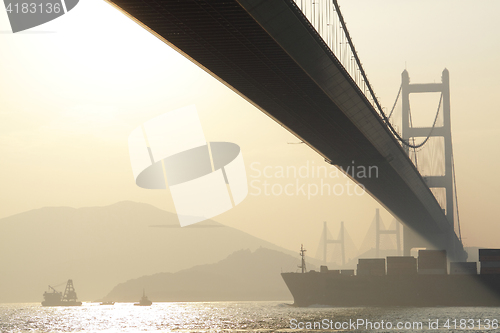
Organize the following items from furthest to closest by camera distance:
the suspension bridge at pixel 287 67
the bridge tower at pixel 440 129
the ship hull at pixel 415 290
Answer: the bridge tower at pixel 440 129 < the ship hull at pixel 415 290 < the suspension bridge at pixel 287 67

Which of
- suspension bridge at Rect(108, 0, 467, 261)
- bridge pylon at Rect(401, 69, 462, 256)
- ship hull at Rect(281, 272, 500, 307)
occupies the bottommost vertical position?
ship hull at Rect(281, 272, 500, 307)

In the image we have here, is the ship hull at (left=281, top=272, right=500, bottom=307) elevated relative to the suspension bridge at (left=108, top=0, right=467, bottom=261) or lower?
lower

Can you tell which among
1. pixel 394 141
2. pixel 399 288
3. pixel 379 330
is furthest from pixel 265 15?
pixel 399 288

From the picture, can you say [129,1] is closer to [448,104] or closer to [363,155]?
[363,155]

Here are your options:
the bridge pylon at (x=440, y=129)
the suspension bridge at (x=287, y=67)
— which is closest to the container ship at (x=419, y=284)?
the bridge pylon at (x=440, y=129)

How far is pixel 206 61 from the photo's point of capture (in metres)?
33.0

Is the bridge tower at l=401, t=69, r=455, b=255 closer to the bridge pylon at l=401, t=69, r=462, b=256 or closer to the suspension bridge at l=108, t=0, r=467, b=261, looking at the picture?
the bridge pylon at l=401, t=69, r=462, b=256

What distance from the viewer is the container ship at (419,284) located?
9681 cm

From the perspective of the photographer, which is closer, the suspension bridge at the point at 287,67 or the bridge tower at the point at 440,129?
the suspension bridge at the point at 287,67

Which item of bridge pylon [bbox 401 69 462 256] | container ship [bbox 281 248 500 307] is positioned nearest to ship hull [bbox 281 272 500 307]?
container ship [bbox 281 248 500 307]

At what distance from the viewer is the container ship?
96.8m

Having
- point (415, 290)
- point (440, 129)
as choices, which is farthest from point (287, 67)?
point (440, 129)

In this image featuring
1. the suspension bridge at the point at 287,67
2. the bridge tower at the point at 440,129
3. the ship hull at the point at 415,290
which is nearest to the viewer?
the suspension bridge at the point at 287,67

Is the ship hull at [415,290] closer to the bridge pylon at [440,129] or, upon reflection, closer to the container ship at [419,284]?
the container ship at [419,284]
